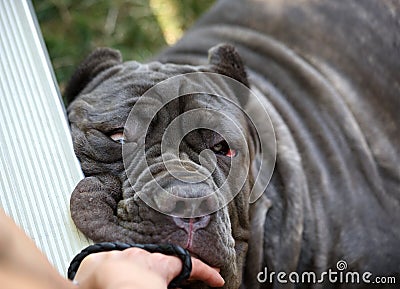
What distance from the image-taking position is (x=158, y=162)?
199 cm

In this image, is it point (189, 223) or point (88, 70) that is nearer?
point (189, 223)

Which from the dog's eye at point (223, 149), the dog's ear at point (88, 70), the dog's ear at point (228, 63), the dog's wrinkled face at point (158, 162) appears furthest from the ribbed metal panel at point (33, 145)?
the dog's ear at point (228, 63)

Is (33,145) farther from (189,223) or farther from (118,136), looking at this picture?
(189,223)

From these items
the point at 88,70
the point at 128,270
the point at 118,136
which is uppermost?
the point at 88,70

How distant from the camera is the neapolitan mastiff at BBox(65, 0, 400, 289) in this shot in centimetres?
192

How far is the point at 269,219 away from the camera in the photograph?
238 cm

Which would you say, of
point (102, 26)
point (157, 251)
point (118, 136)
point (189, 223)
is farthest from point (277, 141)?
point (102, 26)

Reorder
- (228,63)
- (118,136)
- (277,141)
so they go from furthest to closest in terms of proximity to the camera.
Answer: (277,141) < (228,63) < (118,136)

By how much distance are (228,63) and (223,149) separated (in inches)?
13.7

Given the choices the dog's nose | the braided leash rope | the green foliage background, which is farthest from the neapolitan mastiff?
the green foliage background

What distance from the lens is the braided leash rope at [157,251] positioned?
1632mm

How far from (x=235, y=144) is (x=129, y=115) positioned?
0.29 metres

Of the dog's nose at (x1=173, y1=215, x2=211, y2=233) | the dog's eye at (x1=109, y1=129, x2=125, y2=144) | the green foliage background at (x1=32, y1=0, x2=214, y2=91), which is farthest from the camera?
the green foliage background at (x1=32, y1=0, x2=214, y2=91)

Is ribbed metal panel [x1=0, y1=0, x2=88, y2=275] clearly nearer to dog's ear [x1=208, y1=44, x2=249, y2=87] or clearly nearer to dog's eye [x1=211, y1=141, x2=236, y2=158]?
dog's eye [x1=211, y1=141, x2=236, y2=158]
